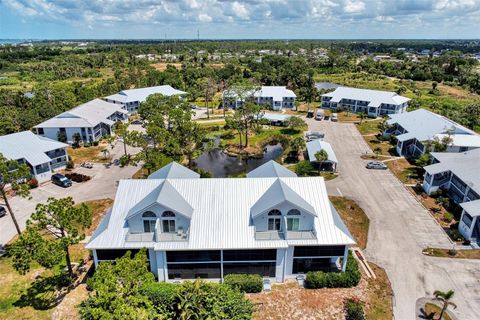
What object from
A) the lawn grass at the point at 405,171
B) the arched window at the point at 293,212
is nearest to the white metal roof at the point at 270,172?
the arched window at the point at 293,212

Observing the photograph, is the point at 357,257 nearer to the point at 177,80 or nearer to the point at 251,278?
the point at 251,278

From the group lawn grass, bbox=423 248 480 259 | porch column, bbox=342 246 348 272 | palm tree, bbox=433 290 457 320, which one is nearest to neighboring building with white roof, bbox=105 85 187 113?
porch column, bbox=342 246 348 272

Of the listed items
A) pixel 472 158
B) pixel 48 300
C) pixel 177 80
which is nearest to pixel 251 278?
pixel 48 300

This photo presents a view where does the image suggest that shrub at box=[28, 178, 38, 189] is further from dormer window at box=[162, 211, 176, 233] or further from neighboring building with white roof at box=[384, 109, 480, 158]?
neighboring building with white roof at box=[384, 109, 480, 158]

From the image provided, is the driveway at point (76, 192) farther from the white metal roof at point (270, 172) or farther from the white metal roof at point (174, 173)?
the white metal roof at point (270, 172)

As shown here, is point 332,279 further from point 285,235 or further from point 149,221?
point 149,221

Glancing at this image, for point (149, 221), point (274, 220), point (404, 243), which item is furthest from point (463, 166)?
point (149, 221)
